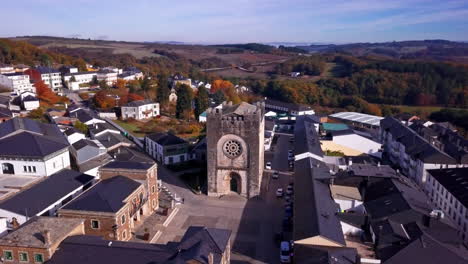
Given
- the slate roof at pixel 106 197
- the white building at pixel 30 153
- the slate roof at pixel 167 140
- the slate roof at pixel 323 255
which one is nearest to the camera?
the slate roof at pixel 323 255

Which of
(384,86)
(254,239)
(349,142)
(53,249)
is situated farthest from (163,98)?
(384,86)

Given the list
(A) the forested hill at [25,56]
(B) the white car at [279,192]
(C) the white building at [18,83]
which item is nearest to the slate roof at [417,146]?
(B) the white car at [279,192]

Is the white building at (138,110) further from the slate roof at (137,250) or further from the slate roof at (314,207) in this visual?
the slate roof at (137,250)

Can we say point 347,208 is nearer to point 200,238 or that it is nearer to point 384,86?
point 200,238

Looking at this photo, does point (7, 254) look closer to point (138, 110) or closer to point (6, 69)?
point (138, 110)

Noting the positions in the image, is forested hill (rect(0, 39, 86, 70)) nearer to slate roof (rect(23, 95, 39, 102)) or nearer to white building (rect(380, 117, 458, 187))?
slate roof (rect(23, 95, 39, 102))

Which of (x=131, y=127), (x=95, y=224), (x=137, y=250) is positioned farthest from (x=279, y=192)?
(x=131, y=127)
